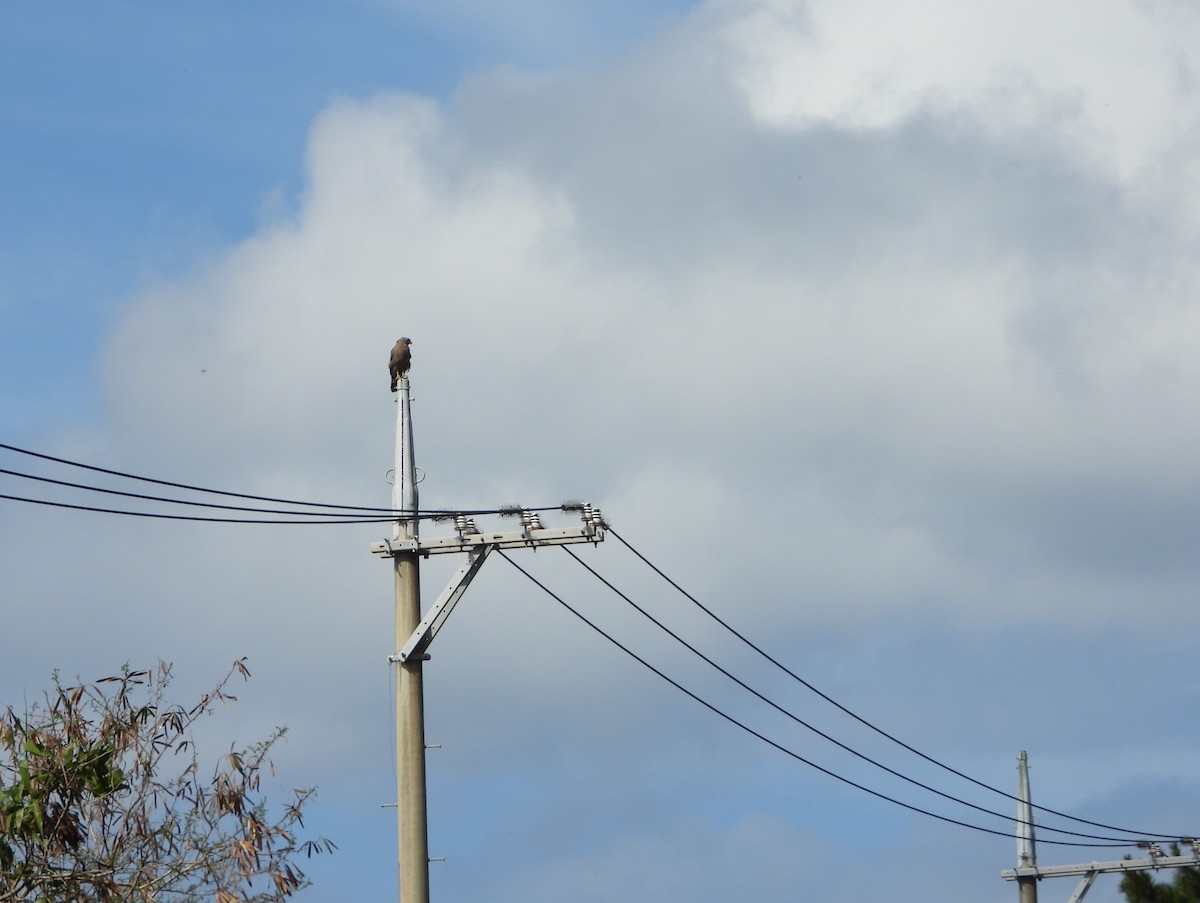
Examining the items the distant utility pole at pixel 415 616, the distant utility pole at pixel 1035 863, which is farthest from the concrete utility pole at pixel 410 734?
the distant utility pole at pixel 1035 863

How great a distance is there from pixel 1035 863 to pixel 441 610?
29275 millimetres

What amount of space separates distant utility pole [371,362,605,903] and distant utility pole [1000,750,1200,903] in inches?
1100

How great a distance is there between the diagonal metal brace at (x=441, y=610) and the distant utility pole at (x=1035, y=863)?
92.7 ft

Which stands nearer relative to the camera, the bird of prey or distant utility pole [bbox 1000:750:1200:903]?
the bird of prey

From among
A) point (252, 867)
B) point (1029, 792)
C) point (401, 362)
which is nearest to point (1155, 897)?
point (1029, 792)

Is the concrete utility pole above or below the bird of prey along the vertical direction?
below

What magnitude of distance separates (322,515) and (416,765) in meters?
3.34

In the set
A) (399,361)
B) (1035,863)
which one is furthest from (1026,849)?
(399,361)

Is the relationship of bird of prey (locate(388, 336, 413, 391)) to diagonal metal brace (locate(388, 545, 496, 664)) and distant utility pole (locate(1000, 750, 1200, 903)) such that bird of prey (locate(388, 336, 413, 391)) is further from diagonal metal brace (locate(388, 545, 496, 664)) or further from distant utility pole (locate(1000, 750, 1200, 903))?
distant utility pole (locate(1000, 750, 1200, 903))

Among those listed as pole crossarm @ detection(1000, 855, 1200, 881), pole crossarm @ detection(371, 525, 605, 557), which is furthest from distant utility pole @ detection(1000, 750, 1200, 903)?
pole crossarm @ detection(371, 525, 605, 557)

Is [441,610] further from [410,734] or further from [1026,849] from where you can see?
[1026,849]

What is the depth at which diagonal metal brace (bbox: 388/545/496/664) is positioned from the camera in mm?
21484

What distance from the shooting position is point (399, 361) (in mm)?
23516

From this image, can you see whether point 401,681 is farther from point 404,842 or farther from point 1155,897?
point 1155,897
